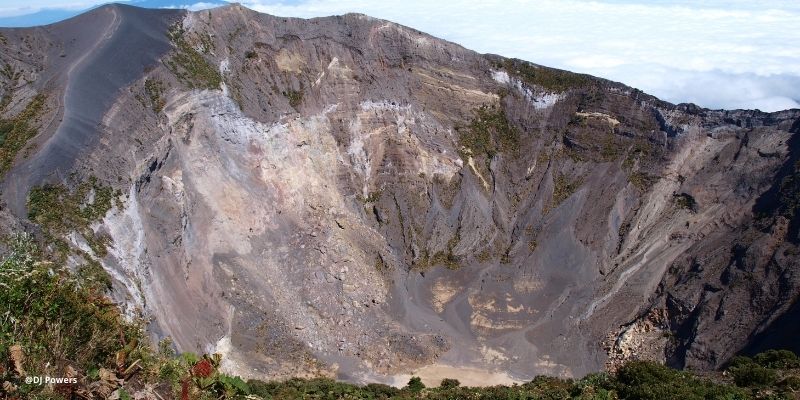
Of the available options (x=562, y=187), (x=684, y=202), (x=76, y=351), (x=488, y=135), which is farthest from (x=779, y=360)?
(x=76, y=351)

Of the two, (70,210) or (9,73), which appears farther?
(9,73)

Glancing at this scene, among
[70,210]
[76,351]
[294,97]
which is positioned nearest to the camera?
[76,351]

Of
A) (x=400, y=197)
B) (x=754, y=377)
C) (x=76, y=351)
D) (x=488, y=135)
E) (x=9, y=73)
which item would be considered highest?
(x=488, y=135)

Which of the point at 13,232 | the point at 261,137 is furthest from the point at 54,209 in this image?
the point at 261,137

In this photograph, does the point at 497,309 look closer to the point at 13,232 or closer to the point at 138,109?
the point at 138,109

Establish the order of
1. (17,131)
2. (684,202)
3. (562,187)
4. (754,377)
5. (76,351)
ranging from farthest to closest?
(562,187) < (684,202) < (17,131) < (754,377) < (76,351)

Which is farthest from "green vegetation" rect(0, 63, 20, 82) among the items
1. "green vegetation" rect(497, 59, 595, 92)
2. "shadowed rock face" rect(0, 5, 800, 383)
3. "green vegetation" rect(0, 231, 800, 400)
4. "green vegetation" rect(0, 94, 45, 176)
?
"green vegetation" rect(497, 59, 595, 92)

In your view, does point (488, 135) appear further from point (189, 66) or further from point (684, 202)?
point (189, 66)
